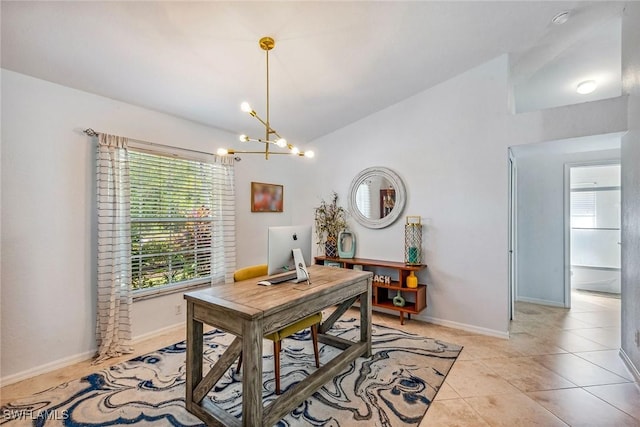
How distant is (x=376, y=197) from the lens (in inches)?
159

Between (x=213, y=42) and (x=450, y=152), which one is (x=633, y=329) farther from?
(x=213, y=42)

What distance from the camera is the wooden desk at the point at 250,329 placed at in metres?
1.63

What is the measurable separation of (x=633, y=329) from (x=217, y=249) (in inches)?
162

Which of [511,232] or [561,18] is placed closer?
[561,18]

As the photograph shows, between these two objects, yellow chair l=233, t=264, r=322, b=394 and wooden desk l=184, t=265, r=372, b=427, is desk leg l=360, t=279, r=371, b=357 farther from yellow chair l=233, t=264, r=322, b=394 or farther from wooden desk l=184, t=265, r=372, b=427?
yellow chair l=233, t=264, r=322, b=394

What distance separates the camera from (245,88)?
3.02 m

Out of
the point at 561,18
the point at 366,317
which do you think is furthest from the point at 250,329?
the point at 561,18

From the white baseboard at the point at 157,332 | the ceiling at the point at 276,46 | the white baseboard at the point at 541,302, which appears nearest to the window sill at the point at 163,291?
the white baseboard at the point at 157,332

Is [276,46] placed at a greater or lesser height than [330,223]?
greater

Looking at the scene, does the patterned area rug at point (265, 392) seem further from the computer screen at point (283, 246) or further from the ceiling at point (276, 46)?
the ceiling at point (276, 46)

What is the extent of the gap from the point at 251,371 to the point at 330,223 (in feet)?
9.45

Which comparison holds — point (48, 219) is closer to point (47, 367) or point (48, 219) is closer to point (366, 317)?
point (47, 367)

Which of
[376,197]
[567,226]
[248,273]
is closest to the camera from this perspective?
[248,273]

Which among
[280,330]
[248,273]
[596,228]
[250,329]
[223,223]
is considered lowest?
[280,330]
